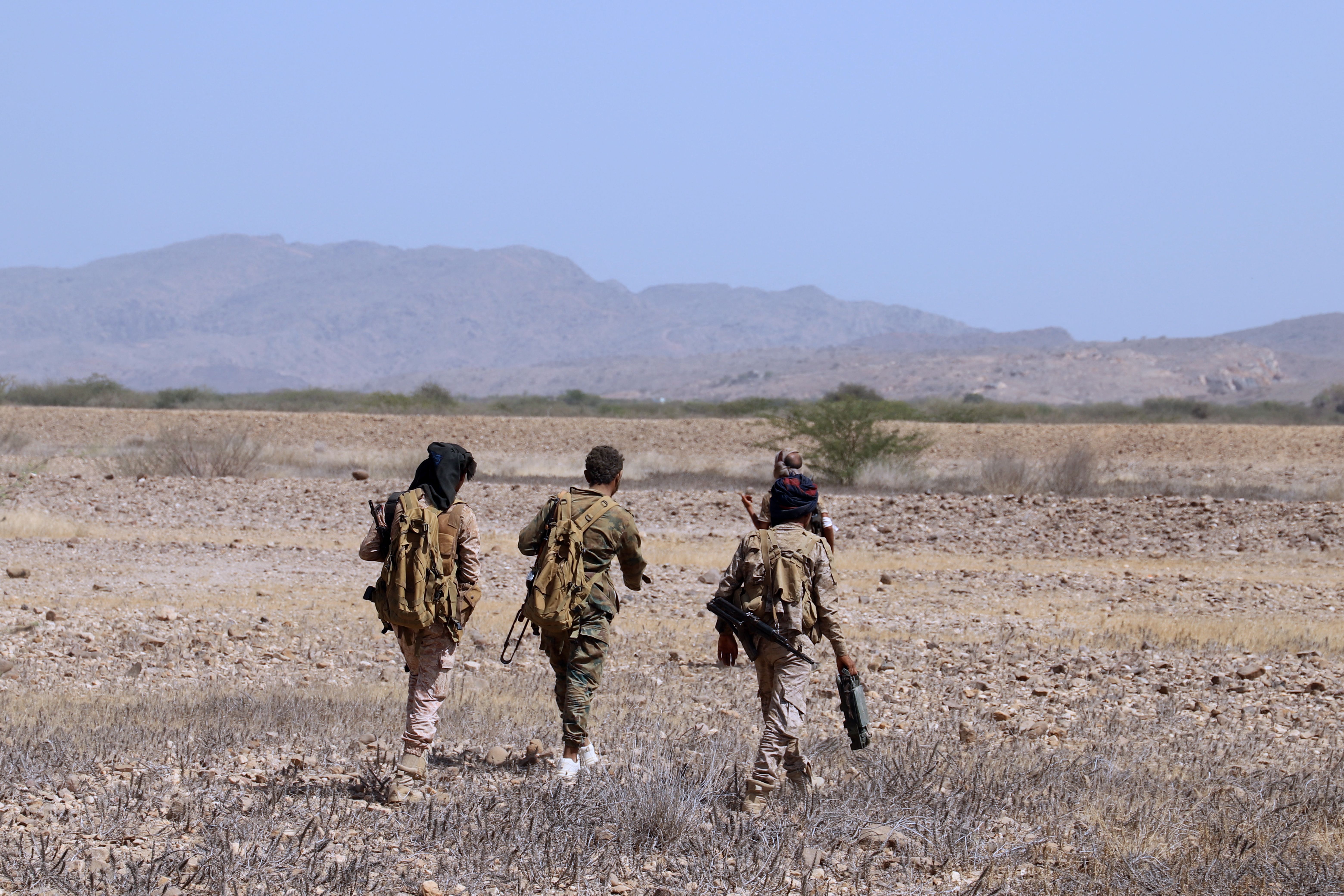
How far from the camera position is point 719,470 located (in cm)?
A: 3372

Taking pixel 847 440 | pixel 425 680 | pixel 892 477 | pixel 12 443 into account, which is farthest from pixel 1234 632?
pixel 12 443

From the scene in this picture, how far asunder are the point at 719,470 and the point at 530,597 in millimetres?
28228

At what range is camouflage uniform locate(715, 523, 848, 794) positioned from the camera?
542 centimetres

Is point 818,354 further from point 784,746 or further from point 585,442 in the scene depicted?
point 784,746

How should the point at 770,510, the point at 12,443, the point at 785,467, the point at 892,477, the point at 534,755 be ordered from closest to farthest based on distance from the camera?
the point at 770,510
the point at 785,467
the point at 534,755
the point at 892,477
the point at 12,443

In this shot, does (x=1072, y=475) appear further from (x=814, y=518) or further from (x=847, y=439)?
(x=814, y=518)

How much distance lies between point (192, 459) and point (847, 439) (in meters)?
15.4

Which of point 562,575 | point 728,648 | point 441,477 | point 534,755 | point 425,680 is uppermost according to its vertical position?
point 441,477

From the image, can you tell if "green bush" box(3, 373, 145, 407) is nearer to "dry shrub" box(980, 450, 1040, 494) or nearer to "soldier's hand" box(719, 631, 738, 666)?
"dry shrub" box(980, 450, 1040, 494)

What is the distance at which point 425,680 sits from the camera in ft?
18.7

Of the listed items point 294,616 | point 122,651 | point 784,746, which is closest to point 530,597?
point 784,746

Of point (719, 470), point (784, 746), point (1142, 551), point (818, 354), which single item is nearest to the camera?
point (784, 746)

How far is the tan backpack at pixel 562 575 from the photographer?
18.3ft

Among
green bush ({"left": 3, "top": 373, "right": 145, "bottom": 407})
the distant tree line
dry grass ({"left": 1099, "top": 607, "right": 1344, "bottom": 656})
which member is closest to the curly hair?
dry grass ({"left": 1099, "top": 607, "right": 1344, "bottom": 656})
